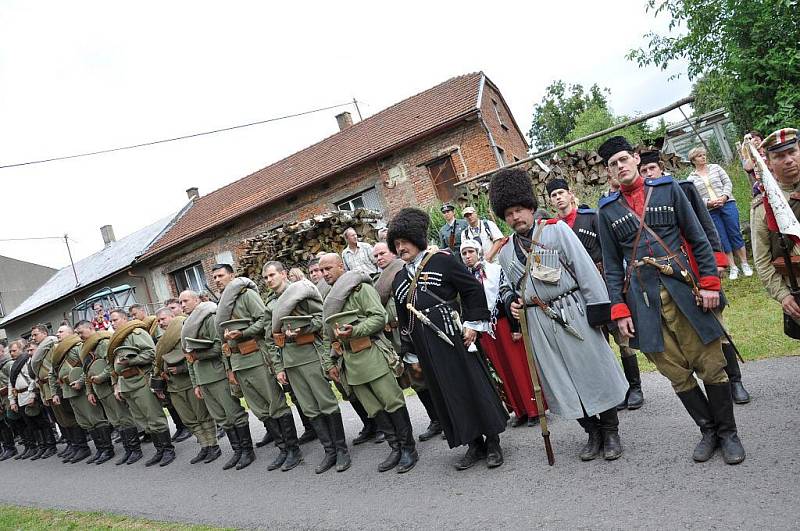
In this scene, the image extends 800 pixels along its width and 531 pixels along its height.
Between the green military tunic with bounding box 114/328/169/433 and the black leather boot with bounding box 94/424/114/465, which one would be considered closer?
the green military tunic with bounding box 114/328/169/433

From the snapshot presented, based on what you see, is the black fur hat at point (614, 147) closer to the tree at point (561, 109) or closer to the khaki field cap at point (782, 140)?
the khaki field cap at point (782, 140)

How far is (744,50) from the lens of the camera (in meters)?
9.63

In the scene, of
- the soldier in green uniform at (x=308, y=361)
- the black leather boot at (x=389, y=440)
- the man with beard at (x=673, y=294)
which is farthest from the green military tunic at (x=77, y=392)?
the man with beard at (x=673, y=294)

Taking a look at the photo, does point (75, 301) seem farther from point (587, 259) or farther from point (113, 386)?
point (587, 259)

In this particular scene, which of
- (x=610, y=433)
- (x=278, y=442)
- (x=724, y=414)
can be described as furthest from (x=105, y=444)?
(x=724, y=414)

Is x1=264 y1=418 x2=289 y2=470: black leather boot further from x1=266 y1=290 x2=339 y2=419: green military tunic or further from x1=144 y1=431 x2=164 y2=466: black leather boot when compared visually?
x1=144 y1=431 x2=164 y2=466: black leather boot

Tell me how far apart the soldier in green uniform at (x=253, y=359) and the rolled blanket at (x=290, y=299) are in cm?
41

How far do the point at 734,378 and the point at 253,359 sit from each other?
4.58m

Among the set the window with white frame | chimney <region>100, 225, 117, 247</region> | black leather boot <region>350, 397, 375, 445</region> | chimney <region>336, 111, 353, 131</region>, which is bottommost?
black leather boot <region>350, 397, 375, 445</region>

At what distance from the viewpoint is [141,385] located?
8.09 m

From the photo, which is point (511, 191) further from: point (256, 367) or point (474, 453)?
point (256, 367)

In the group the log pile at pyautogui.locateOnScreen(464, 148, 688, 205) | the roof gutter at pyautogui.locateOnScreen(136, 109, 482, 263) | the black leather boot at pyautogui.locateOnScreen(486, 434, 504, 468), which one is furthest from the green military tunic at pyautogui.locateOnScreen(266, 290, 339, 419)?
the roof gutter at pyautogui.locateOnScreen(136, 109, 482, 263)

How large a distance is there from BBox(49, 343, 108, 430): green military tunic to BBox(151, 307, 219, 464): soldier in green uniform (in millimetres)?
2187

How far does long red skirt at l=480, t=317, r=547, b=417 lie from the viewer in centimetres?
546
